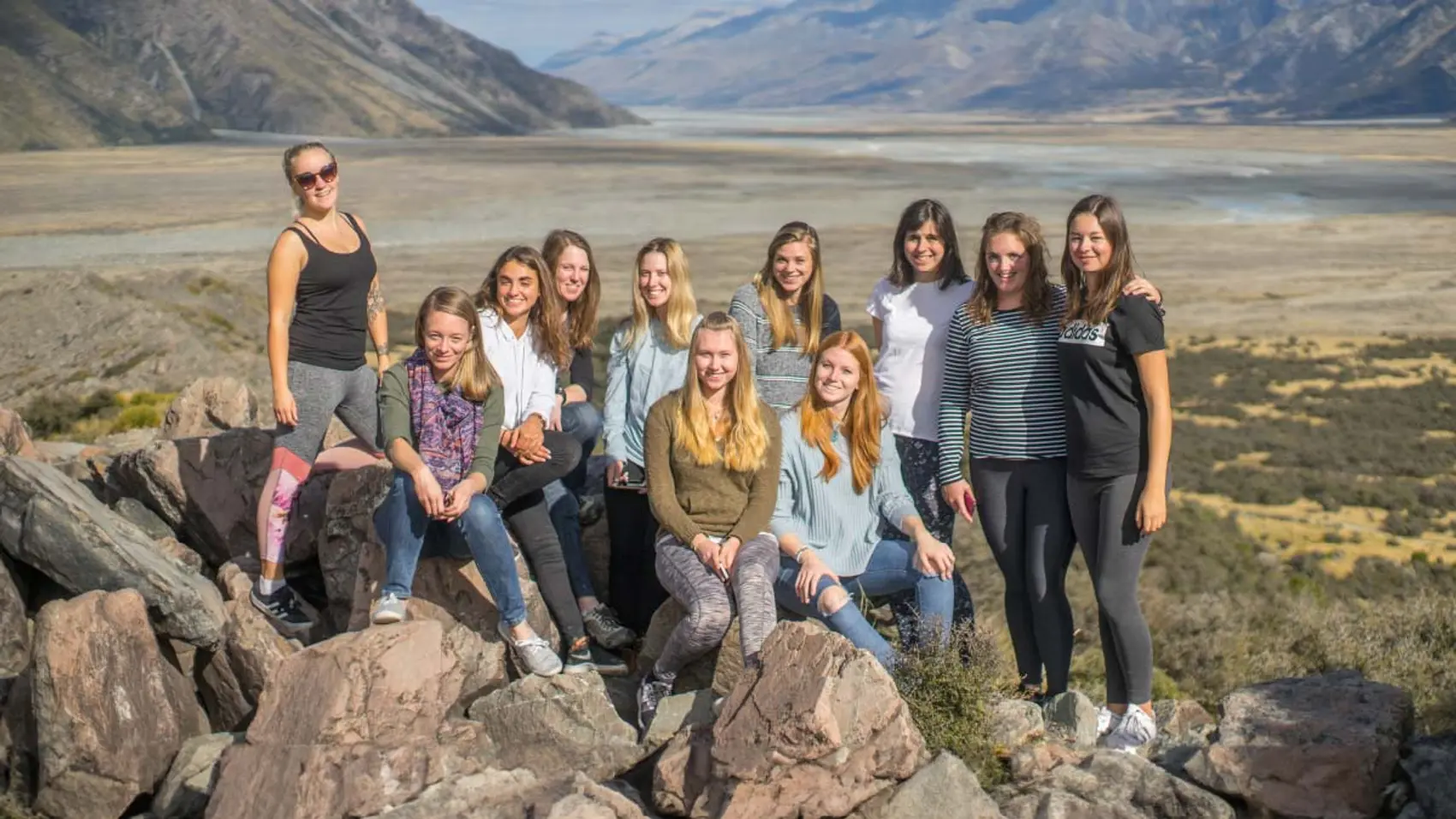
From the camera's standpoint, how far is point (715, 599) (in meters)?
5.07

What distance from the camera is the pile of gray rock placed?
461cm

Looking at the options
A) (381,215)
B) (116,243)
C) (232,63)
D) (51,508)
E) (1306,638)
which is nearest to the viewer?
(51,508)

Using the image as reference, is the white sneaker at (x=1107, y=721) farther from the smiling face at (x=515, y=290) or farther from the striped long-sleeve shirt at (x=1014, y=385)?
the smiling face at (x=515, y=290)

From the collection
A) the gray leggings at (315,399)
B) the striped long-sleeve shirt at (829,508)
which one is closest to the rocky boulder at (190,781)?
the gray leggings at (315,399)

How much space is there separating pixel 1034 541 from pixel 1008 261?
1126 millimetres

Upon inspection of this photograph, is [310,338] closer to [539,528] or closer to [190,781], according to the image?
[539,528]

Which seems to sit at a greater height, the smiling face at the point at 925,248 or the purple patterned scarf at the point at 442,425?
the smiling face at the point at 925,248

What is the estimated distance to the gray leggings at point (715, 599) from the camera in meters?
4.99

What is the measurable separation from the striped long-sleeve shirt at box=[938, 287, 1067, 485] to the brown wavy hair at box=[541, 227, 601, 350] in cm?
176

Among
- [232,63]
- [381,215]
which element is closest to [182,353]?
[381,215]

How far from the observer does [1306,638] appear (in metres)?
9.38

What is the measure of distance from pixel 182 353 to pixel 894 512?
1281 cm

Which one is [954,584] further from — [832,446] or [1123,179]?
[1123,179]

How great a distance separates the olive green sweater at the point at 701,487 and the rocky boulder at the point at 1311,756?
1.93 metres
